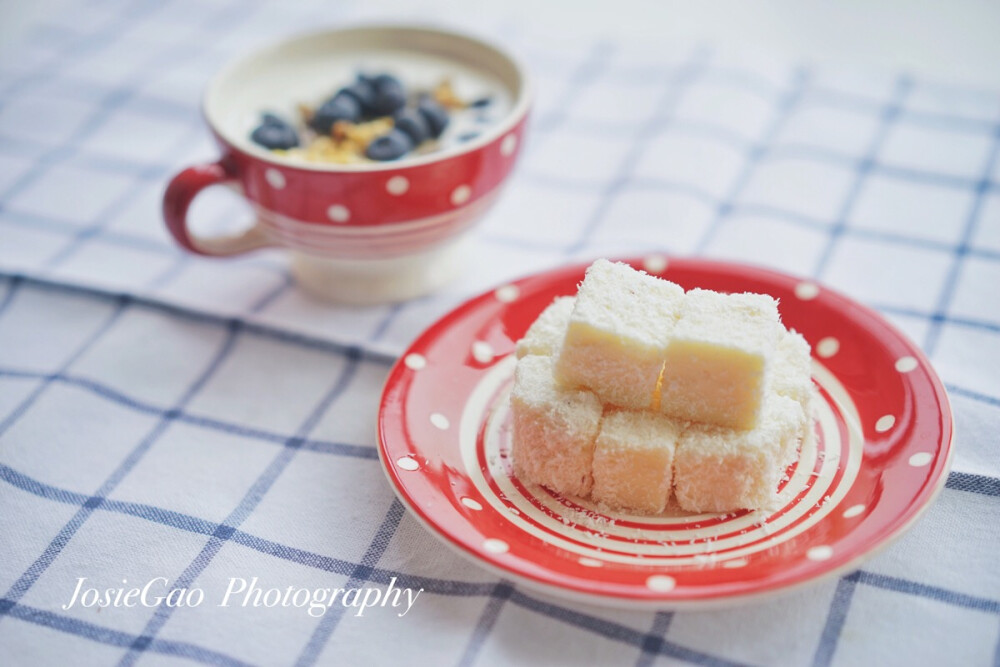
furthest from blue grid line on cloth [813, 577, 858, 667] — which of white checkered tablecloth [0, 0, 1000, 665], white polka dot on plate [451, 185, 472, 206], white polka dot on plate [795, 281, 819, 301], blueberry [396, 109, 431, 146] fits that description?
blueberry [396, 109, 431, 146]

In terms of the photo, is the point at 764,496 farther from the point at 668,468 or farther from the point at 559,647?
the point at 559,647

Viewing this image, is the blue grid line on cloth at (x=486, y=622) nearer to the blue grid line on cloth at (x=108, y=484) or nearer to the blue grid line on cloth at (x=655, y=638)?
the blue grid line on cloth at (x=655, y=638)

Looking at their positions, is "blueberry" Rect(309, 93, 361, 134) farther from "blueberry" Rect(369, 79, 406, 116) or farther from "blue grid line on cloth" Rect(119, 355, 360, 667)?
"blue grid line on cloth" Rect(119, 355, 360, 667)

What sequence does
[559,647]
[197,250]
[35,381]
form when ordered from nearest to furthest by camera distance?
[559,647] < [35,381] < [197,250]

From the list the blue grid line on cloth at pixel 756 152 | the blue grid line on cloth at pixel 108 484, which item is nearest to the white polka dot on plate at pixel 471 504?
the blue grid line on cloth at pixel 108 484

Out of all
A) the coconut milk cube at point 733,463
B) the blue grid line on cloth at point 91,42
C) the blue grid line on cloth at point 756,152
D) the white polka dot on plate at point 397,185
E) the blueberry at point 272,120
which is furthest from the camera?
the blue grid line on cloth at point 91,42

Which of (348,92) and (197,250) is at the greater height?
(348,92)

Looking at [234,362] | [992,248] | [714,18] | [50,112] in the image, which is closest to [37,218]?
[50,112]
